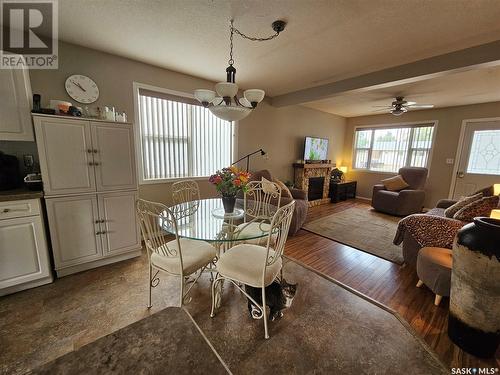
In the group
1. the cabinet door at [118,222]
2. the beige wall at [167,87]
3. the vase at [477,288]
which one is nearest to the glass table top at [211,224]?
the cabinet door at [118,222]

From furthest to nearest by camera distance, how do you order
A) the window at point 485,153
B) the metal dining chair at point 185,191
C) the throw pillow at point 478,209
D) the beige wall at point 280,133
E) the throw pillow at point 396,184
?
the throw pillow at point 396,184 < the window at point 485,153 < the beige wall at point 280,133 < the metal dining chair at point 185,191 < the throw pillow at point 478,209

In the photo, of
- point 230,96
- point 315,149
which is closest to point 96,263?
point 230,96

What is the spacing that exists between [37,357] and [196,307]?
1021 millimetres

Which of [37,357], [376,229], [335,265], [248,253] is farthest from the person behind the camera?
[376,229]

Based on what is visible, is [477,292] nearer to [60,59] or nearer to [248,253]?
[248,253]

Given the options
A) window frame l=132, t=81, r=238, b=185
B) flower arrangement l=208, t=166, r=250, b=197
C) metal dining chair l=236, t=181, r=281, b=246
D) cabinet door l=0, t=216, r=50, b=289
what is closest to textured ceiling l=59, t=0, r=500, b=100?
window frame l=132, t=81, r=238, b=185

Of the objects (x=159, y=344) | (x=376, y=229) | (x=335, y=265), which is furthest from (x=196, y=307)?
(x=376, y=229)

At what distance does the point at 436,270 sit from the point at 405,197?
3086 millimetres

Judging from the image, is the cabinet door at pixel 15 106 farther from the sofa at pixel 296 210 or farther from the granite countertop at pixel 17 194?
the sofa at pixel 296 210

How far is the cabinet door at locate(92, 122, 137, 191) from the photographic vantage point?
2160 mm

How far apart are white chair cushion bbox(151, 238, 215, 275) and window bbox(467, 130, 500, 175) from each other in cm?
587

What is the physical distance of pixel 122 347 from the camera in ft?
2.20

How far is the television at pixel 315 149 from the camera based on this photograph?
507cm

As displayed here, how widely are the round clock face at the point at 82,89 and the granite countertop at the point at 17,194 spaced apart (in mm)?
1119
